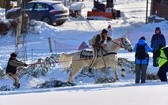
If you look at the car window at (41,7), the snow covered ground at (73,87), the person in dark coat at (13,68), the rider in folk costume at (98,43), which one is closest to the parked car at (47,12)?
the car window at (41,7)

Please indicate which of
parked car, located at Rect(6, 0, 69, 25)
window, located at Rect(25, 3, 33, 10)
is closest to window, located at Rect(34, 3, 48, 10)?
parked car, located at Rect(6, 0, 69, 25)

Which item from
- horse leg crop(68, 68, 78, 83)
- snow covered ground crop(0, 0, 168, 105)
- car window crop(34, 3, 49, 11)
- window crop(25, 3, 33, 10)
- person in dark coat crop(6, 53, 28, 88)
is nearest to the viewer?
snow covered ground crop(0, 0, 168, 105)

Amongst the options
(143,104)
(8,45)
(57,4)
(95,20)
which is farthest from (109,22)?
(143,104)

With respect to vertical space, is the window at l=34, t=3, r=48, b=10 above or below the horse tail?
above

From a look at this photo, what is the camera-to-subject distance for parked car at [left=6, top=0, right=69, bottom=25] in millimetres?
33281

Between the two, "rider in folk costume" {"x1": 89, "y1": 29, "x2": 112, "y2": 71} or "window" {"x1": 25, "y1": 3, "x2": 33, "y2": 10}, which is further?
"window" {"x1": 25, "y1": 3, "x2": 33, "y2": 10}

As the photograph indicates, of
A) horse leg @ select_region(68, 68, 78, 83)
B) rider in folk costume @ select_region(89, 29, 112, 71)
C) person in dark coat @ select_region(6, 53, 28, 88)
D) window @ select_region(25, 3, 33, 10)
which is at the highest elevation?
window @ select_region(25, 3, 33, 10)

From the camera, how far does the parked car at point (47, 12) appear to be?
33281 mm

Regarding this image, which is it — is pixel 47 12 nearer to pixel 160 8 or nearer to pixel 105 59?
pixel 160 8

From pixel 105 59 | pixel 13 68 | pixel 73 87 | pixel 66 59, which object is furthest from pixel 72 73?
pixel 73 87

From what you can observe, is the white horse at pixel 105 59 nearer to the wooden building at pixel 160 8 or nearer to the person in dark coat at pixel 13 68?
the person in dark coat at pixel 13 68

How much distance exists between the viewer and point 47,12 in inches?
1314

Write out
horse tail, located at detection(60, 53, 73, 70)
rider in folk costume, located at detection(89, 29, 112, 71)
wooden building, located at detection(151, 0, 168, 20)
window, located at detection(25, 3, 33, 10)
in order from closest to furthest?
rider in folk costume, located at detection(89, 29, 112, 71) < horse tail, located at detection(60, 53, 73, 70) < window, located at detection(25, 3, 33, 10) < wooden building, located at detection(151, 0, 168, 20)

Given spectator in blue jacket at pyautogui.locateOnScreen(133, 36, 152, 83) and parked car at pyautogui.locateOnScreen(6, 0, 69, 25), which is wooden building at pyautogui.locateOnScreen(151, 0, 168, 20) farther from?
spectator in blue jacket at pyautogui.locateOnScreen(133, 36, 152, 83)
